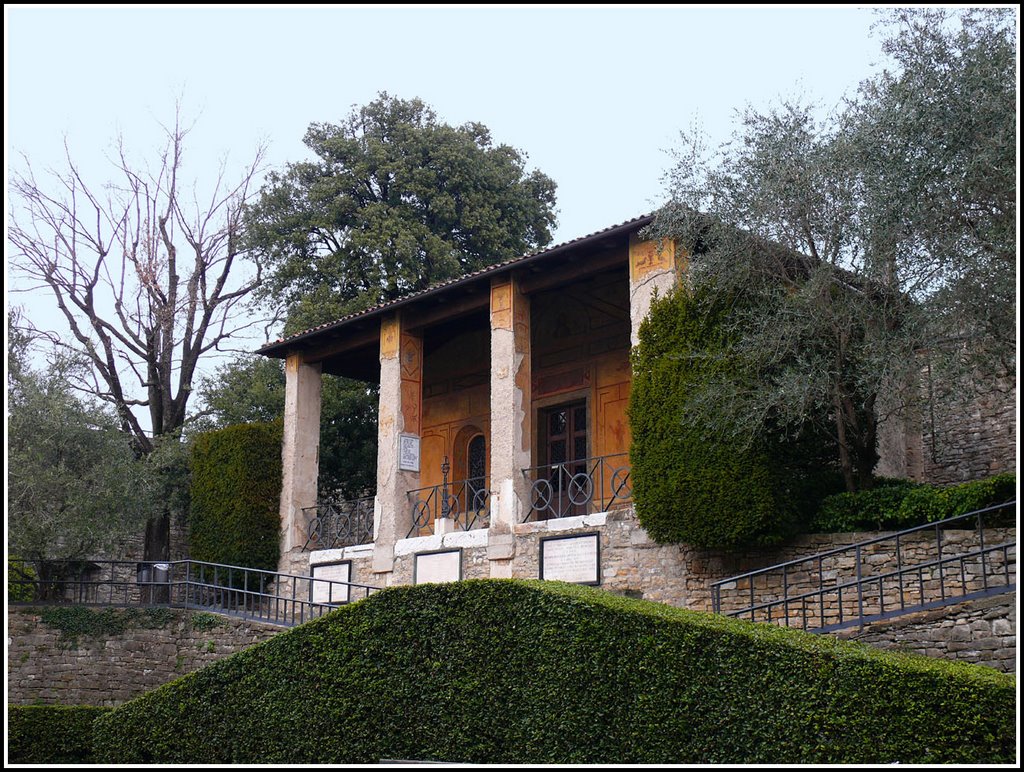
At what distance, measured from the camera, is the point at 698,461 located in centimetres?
1345

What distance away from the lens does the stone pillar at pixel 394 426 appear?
17.6 metres

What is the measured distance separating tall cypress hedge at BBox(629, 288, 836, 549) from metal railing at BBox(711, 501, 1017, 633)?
2.10 feet

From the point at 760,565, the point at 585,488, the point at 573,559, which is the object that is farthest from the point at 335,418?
the point at 760,565

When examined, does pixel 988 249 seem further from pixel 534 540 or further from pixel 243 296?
pixel 243 296

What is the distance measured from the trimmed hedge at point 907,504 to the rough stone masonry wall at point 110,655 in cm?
853

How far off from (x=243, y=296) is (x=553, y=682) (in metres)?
18.1

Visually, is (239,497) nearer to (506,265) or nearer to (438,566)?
(438,566)

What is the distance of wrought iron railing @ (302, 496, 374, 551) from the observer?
18.8m

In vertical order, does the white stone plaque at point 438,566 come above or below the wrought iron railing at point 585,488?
below

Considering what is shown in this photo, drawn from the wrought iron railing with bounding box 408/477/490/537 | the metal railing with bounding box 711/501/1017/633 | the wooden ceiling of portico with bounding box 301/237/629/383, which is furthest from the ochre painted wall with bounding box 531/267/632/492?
the metal railing with bounding box 711/501/1017/633

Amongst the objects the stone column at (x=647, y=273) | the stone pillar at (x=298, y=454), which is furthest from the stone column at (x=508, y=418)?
the stone pillar at (x=298, y=454)

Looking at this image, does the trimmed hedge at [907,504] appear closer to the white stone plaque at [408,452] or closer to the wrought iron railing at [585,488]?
the wrought iron railing at [585,488]

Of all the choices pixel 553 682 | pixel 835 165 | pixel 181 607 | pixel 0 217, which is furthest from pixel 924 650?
pixel 181 607

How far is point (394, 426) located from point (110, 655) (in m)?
5.59
